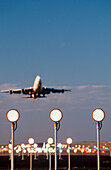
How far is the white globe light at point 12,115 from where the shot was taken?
57.3 feet

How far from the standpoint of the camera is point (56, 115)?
17891 mm

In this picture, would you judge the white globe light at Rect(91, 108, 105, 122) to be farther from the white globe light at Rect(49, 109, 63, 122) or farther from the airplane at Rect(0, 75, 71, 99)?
the airplane at Rect(0, 75, 71, 99)

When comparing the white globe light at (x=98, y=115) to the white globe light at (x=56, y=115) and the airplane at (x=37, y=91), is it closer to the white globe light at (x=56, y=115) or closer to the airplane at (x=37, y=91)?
the white globe light at (x=56, y=115)

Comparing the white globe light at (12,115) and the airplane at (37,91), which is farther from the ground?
the airplane at (37,91)

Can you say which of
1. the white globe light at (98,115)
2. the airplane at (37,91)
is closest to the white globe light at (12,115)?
the white globe light at (98,115)

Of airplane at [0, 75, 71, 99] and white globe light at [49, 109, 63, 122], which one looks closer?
white globe light at [49, 109, 63, 122]

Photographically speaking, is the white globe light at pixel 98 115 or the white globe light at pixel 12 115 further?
the white globe light at pixel 98 115

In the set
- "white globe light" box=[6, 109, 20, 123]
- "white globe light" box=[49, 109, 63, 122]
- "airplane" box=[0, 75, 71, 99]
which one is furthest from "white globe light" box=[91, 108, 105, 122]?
"airplane" box=[0, 75, 71, 99]

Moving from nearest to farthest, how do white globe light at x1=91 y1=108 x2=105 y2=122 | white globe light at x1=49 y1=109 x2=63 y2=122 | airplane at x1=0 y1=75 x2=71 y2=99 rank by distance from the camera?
white globe light at x1=49 y1=109 x2=63 y2=122 < white globe light at x1=91 y1=108 x2=105 y2=122 < airplane at x1=0 y1=75 x2=71 y2=99

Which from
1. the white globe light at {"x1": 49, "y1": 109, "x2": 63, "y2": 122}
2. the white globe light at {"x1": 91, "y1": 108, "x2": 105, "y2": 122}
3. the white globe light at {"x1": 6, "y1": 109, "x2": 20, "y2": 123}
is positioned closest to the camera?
the white globe light at {"x1": 6, "y1": 109, "x2": 20, "y2": 123}

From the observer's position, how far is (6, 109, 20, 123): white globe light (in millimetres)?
17453

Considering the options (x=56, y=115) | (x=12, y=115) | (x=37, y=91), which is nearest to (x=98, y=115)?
(x=56, y=115)

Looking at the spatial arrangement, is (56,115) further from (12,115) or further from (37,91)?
(37,91)

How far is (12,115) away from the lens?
57.4 feet
